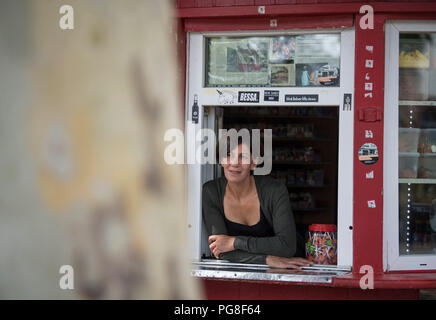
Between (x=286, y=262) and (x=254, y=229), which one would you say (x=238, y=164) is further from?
(x=286, y=262)

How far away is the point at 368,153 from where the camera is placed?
3.71 m

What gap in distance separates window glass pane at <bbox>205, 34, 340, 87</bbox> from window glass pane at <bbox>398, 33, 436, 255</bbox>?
481mm

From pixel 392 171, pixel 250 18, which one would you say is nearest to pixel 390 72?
pixel 392 171

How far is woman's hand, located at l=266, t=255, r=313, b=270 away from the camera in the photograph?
3.74 metres

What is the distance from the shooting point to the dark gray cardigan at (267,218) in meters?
3.82

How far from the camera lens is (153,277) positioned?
0.80 meters

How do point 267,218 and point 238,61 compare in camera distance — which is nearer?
point 238,61

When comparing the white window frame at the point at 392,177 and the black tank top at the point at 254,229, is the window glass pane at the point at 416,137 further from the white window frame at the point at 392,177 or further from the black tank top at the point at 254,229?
the black tank top at the point at 254,229

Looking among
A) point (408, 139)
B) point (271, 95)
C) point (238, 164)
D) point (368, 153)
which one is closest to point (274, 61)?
point (271, 95)

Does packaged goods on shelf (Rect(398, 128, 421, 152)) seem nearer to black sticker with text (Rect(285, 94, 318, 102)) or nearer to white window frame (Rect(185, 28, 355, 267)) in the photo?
white window frame (Rect(185, 28, 355, 267))

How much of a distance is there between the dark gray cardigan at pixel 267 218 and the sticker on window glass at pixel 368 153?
608 millimetres

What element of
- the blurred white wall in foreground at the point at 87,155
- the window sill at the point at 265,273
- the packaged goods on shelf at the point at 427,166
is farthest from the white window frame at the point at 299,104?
the blurred white wall in foreground at the point at 87,155

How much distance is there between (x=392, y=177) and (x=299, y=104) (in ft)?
2.59

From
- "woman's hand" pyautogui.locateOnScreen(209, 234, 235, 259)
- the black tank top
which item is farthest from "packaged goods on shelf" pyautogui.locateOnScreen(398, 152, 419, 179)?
"woman's hand" pyautogui.locateOnScreen(209, 234, 235, 259)
